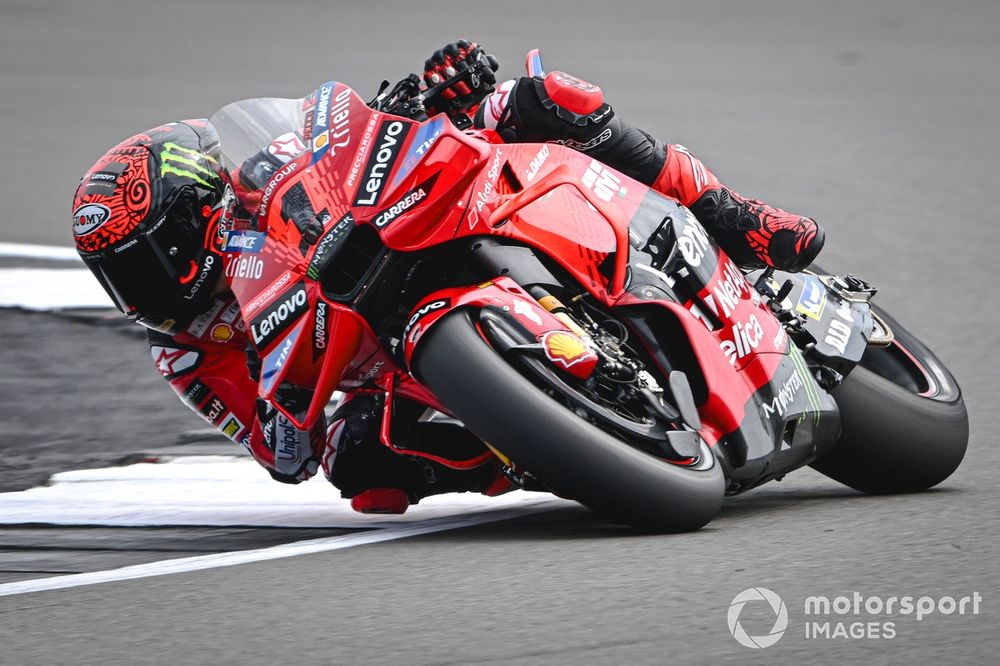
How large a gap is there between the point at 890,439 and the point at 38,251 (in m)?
5.09

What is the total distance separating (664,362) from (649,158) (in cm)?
91

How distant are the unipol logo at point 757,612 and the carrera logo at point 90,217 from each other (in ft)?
7.40

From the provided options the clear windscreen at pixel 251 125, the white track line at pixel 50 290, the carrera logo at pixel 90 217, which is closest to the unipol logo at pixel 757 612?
the clear windscreen at pixel 251 125

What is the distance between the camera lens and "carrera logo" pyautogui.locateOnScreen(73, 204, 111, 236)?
15.1 feet

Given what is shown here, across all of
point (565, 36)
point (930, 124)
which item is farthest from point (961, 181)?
point (565, 36)

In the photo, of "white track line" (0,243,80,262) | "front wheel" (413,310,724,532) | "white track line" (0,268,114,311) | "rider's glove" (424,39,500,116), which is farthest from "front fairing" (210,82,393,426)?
"white track line" (0,243,80,262)

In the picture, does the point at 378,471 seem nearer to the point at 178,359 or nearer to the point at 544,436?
the point at 178,359

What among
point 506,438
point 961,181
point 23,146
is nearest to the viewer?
point 506,438

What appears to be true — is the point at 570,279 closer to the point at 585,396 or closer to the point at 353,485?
the point at 585,396

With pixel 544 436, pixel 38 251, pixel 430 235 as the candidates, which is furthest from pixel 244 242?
pixel 38 251

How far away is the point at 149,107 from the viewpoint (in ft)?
38.0

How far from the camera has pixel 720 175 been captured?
999cm

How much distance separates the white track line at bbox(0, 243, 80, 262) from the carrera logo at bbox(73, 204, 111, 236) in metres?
3.59

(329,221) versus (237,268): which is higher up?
(329,221)
